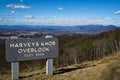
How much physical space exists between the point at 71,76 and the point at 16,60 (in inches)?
73.6

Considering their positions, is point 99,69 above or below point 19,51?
below

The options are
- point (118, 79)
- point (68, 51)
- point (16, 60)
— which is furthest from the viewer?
point (68, 51)

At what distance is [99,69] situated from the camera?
944 centimetres

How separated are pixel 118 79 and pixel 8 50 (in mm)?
3335

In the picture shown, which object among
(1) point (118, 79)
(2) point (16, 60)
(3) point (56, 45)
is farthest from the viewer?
(3) point (56, 45)

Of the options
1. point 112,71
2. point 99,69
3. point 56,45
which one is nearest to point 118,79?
point 112,71

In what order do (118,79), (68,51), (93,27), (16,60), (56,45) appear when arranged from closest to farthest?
(118,79), (16,60), (56,45), (68,51), (93,27)

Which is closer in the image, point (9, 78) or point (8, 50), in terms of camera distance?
point (8, 50)

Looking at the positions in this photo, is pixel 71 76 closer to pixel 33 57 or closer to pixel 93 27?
pixel 33 57

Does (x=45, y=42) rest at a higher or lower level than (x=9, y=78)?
higher

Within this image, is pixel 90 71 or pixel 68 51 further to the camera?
pixel 68 51

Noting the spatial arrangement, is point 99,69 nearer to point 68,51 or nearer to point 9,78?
point 9,78

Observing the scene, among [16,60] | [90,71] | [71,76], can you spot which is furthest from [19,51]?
[90,71]

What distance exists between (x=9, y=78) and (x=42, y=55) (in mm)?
1291
